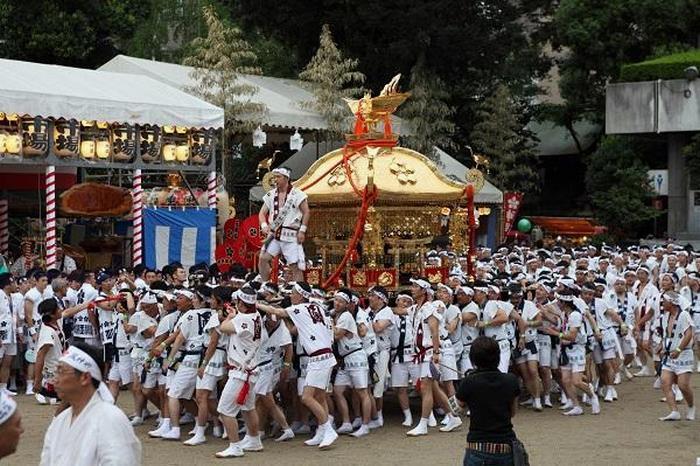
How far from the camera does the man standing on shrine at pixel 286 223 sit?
1425cm

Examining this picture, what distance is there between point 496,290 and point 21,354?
707 cm

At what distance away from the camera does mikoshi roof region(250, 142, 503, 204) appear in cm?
1519

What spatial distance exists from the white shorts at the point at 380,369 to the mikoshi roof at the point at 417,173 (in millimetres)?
2464

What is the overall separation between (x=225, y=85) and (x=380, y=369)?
617 inches

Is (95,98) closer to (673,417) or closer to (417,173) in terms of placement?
(417,173)

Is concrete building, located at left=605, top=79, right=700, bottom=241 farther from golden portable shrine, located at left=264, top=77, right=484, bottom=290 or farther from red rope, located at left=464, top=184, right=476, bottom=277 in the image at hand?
golden portable shrine, located at left=264, top=77, right=484, bottom=290

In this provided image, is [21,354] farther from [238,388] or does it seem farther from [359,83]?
[359,83]

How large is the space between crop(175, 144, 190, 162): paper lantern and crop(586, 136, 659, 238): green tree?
17.3 m

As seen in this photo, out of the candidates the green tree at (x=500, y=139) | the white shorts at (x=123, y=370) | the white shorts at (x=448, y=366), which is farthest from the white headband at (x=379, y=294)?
the green tree at (x=500, y=139)

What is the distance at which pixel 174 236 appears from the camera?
2152 centimetres

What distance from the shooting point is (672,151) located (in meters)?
35.2

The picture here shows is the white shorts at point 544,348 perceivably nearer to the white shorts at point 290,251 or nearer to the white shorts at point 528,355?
the white shorts at point 528,355

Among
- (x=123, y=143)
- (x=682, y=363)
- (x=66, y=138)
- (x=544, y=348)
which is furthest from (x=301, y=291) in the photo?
(x=123, y=143)

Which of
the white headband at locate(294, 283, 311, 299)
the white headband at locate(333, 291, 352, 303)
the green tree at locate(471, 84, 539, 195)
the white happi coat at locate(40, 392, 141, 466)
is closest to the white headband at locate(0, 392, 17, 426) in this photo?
the white happi coat at locate(40, 392, 141, 466)
